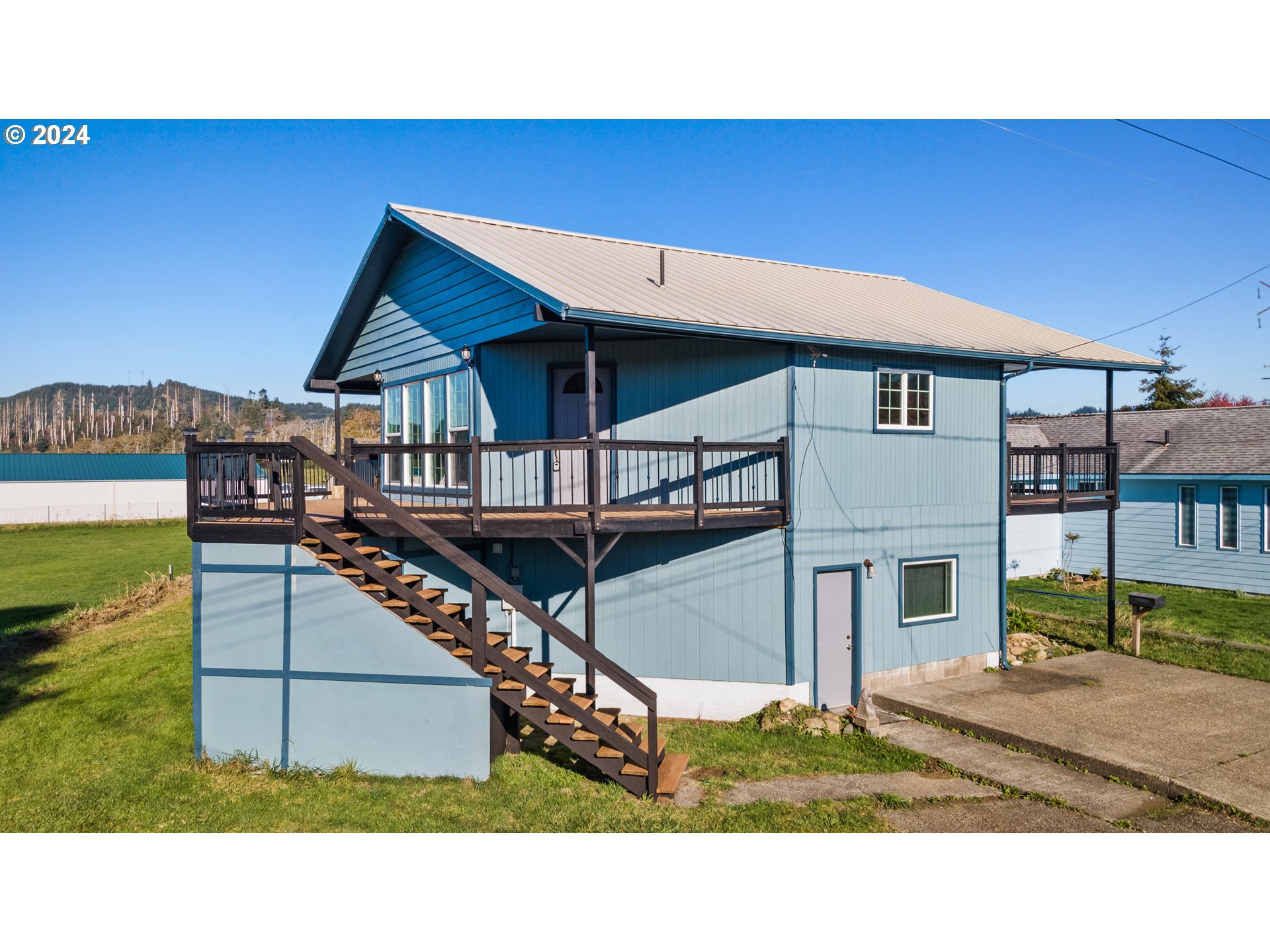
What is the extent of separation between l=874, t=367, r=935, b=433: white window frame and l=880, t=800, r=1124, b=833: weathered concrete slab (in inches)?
218

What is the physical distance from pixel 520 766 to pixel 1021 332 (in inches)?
461

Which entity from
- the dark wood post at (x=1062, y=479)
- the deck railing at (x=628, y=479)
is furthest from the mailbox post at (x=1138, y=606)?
the deck railing at (x=628, y=479)

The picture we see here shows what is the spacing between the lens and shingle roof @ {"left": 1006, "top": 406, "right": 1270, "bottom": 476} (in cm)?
1981

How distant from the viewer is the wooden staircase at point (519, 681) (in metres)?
8.05

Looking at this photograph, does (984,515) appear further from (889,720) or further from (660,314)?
(660,314)

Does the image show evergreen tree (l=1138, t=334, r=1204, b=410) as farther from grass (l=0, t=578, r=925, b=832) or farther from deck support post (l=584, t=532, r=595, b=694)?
deck support post (l=584, t=532, r=595, b=694)

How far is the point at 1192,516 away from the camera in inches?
812

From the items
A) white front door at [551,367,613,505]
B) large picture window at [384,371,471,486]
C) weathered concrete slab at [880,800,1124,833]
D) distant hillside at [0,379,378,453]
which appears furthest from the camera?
distant hillside at [0,379,378,453]

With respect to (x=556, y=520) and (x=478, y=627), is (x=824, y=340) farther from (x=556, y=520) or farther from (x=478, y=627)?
(x=478, y=627)

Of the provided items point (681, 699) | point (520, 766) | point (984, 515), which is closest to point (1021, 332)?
point (984, 515)

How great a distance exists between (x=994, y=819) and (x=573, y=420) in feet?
23.9

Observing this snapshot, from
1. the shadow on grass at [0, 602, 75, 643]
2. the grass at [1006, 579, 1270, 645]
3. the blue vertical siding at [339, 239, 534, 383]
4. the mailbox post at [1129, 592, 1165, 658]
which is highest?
the blue vertical siding at [339, 239, 534, 383]

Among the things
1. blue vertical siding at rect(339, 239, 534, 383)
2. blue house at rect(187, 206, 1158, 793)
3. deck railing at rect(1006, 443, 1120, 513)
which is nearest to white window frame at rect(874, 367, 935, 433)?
blue house at rect(187, 206, 1158, 793)

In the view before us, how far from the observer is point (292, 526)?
871 cm
